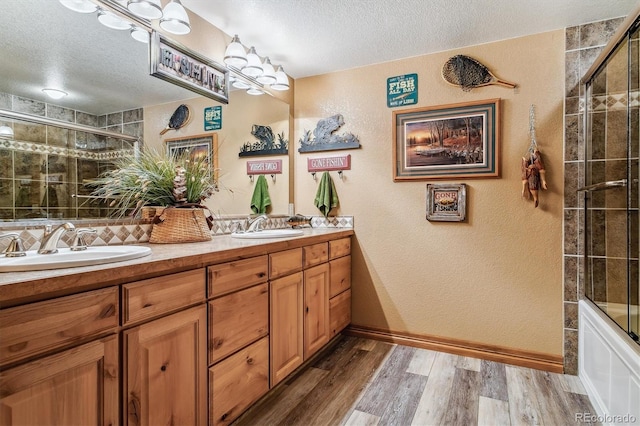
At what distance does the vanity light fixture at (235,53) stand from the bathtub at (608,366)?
8.24ft

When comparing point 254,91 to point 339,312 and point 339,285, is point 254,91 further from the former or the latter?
point 339,312

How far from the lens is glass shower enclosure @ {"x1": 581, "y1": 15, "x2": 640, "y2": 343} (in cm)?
167

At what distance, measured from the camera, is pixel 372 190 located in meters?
2.71

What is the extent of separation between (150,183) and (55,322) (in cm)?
98

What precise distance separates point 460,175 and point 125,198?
6.91ft

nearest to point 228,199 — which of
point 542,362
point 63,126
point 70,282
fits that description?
point 63,126

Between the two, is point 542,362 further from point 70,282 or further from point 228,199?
point 70,282

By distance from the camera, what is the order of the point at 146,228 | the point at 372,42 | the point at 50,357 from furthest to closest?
1. the point at 372,42
2. the point at 146,228
3. the point at 50,357

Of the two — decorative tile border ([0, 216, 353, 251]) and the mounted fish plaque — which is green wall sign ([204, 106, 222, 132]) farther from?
decorative tile border ([0, 216, 353, 251])

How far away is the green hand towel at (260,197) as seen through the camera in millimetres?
2648

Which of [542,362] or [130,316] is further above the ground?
[130,316]

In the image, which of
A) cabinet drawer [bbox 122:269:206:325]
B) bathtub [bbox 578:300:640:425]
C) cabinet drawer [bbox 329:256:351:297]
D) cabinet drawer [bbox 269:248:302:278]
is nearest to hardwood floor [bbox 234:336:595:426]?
bathtub [bbox 578:300:640:425]

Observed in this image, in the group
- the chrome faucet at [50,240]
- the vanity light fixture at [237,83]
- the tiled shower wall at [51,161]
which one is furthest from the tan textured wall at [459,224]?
the chrome faucet at [50,240]

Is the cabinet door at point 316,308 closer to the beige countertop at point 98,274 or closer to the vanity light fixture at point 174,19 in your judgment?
the beige countertop at point 98,274
